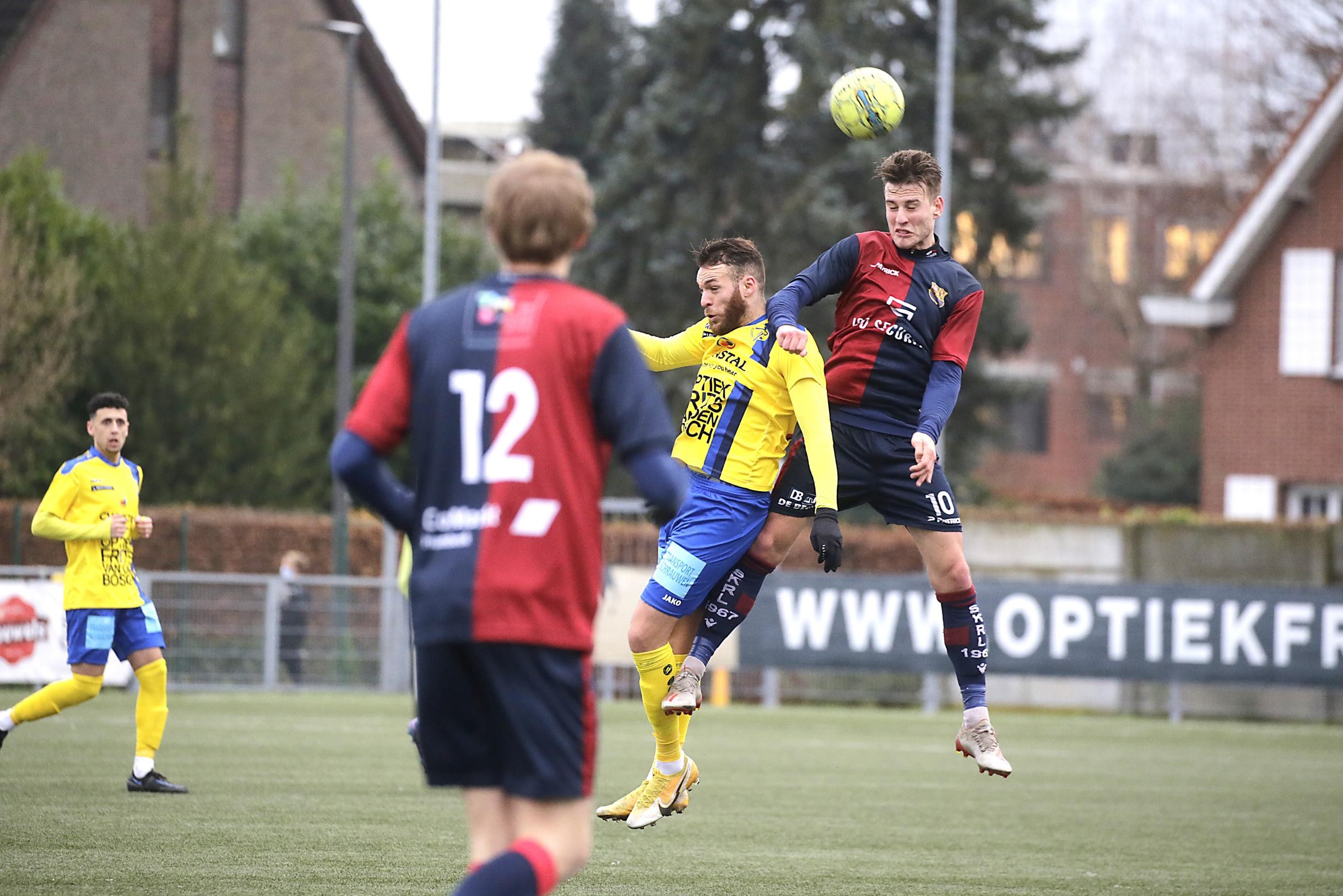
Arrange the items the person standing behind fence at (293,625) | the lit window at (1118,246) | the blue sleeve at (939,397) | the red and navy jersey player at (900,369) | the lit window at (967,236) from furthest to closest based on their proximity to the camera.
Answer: the lit window at (1118,246) → the lit window at (967,236) → the person standing behind fence at (293,625) → the red and navy jersey player at (900,369) → the blue sleeve at (939,397)

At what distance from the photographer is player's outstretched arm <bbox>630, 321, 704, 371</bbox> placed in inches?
326

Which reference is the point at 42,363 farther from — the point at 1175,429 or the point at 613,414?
the point at 1175,429

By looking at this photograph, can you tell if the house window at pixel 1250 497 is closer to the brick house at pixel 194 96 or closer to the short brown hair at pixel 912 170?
the brick house at pixel 194 96

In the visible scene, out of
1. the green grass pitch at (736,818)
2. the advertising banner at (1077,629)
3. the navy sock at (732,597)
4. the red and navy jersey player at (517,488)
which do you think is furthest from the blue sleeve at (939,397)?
the advertising banner at (1077,629)

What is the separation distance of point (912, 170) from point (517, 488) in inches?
147

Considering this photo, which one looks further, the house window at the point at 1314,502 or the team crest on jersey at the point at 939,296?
the house window at the point at 1314,502

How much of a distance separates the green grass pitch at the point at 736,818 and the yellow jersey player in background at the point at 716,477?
580 mm

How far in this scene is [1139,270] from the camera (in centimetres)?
4988

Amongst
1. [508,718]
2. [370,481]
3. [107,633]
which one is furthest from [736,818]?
[370,481]

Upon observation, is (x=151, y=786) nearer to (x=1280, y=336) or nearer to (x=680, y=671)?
(x=680, y=671)

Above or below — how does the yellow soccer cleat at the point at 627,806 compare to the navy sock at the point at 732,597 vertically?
below

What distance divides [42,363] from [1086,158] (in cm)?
3246

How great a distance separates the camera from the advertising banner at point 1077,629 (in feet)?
65.4

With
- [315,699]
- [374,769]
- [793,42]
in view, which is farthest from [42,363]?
[374,769]
